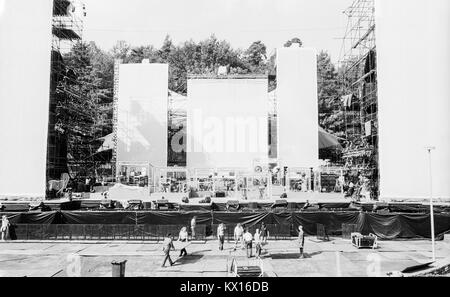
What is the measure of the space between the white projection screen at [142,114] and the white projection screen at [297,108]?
1268cm

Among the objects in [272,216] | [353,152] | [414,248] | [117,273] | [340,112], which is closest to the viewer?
[117,273]

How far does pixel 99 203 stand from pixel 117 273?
58.4 feet

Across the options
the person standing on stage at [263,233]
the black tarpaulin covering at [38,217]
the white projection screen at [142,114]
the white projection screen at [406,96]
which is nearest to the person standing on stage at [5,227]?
the black tarpaulin covering at [38,217]

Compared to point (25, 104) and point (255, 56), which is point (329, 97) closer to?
point (255, 56)

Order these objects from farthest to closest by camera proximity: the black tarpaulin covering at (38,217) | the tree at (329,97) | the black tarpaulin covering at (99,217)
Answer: the tree at (329,97) → the black tarpaulin covering at (99,217) → the black tarpaulin covering at (38,217)

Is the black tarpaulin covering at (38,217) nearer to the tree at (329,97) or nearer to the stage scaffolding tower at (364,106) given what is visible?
the stage scaffolding tower at (364,106)

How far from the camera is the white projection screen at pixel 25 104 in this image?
18359 mm

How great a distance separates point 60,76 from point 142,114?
29.6 ft

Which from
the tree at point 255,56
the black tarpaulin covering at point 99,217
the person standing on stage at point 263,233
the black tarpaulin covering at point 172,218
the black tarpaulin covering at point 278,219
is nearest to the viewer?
the person standing on stage at point 263,233

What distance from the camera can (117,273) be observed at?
9.60 meters

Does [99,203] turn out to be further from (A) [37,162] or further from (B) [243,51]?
(B) [243,51]

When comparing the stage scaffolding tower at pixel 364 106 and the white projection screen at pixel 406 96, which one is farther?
the stage scaffolding tower at pixel 364 106

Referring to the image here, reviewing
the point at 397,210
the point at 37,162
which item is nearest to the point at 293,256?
the point at 397,210

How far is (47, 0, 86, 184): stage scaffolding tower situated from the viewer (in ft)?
116
